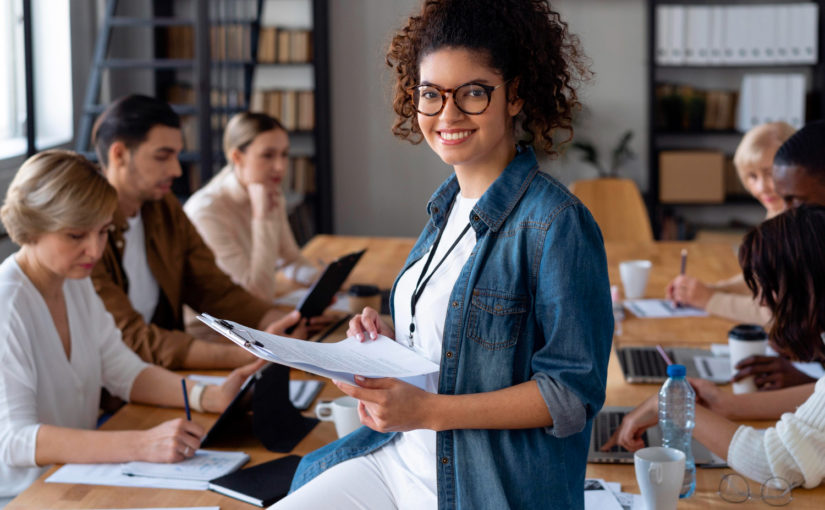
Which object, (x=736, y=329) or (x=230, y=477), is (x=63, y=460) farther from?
(x=736, y=329)

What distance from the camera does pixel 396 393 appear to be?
1.15 meters

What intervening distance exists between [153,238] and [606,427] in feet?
4.67

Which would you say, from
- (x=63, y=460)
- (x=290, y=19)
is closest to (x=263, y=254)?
(x=63, y=460)

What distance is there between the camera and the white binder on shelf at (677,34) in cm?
531

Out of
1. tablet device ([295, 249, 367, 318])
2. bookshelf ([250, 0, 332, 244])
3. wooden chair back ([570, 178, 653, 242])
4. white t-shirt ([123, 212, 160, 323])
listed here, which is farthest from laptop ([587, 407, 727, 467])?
bookshelf ([250, 0, 332, 244])

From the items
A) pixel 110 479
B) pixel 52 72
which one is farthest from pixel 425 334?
pixel 52 72

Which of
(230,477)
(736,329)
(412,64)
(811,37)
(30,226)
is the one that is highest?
(811,37)

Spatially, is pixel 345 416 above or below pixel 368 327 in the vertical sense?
below

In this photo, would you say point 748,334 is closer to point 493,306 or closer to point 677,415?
point 677,415

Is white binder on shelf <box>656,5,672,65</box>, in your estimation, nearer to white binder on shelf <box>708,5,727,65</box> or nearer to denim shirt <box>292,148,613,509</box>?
white binder on shelf <box>708,5,727,65</box>

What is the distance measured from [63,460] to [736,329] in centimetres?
141

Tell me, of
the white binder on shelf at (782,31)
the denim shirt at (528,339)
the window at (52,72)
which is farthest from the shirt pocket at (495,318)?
the white binder on shelf at (782,31)

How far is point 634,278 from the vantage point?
9.04 feet

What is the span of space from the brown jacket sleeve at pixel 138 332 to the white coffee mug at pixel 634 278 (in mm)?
1355
